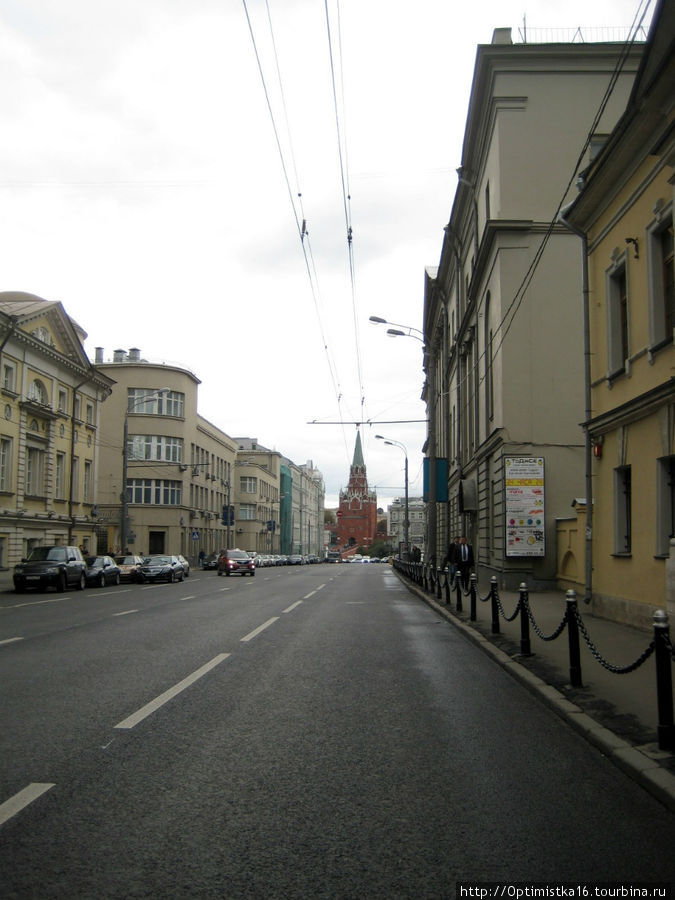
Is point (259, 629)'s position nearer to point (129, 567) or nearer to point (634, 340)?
point (634, 340)

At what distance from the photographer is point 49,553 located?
29.2 m

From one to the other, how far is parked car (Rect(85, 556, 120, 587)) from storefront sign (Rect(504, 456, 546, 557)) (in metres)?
16.9

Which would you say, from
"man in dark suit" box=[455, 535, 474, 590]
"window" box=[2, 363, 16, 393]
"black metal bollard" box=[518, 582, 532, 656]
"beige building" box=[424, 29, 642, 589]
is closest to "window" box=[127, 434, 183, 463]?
"window" box=[2, 363, 16, 393]

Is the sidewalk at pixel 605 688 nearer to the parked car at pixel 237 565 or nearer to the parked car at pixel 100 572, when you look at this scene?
the parked car at pixel 100 572

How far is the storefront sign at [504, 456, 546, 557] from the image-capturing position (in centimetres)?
2228

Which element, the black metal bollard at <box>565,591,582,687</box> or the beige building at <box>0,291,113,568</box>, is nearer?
the black metal bollard at <box>565,591,582,687</box>

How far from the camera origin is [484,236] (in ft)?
79.9

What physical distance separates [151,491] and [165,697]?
193ft

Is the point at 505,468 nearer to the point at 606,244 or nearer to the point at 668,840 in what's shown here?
the point at 606,244

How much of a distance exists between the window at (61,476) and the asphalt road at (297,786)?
32.4 m

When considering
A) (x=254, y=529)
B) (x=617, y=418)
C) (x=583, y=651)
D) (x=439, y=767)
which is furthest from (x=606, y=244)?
(x=254, y=529)

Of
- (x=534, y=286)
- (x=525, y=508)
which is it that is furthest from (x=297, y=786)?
(x=534, y=286)

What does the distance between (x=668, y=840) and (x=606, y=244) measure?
1282 cm

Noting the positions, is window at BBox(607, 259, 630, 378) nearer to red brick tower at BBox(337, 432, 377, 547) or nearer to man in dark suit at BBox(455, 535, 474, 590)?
man in dark suit at BBox(455, 535, 474, 590)
